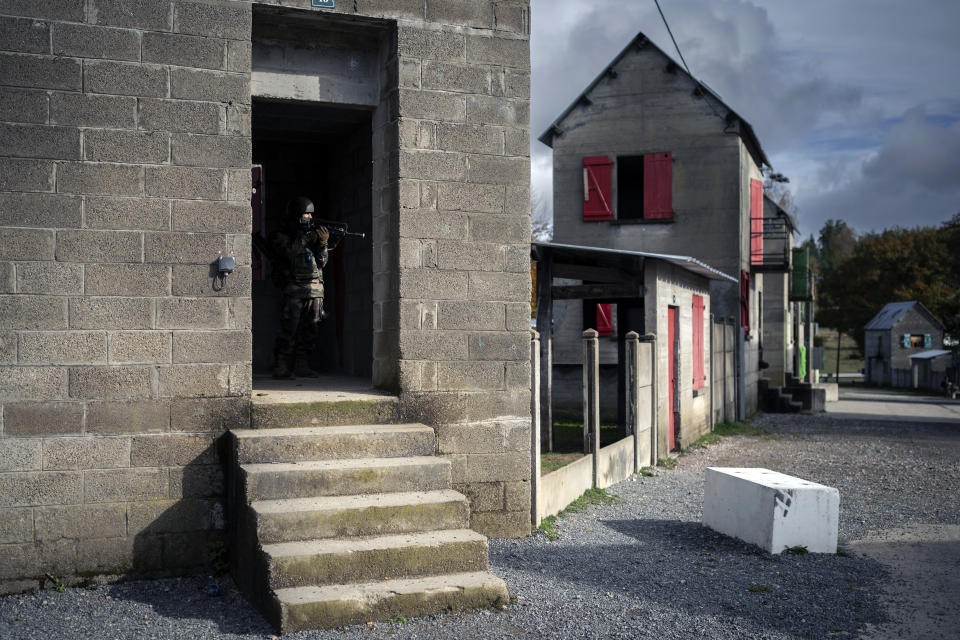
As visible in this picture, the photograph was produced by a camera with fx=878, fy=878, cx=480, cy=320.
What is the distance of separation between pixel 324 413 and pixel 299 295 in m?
2.62

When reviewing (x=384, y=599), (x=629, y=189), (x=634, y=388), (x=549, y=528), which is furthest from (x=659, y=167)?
(x=384, y=599)

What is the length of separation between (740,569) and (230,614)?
3447 mm

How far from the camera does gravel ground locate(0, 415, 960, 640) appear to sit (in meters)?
4.72

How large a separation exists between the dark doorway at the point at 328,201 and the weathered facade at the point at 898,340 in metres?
32.4

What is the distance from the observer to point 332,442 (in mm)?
5816

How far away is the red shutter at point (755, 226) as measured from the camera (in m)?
21.2

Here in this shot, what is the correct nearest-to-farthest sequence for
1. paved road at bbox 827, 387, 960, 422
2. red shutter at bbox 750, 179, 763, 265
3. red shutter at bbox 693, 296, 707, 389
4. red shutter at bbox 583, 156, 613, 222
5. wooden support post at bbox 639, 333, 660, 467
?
wooden support post at bbox 639, 333, 660, 467 → red shutter at bbox 693, 296, 707, 389 → red shutter at bbox 583, 156, 613, 222 → paved road at bbox 827, 387, 960, 422 → red shutter at bbox 750, 179, 763, 265

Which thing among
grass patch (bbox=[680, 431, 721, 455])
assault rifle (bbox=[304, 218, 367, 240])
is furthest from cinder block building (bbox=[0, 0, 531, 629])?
grass patch (bbox=[680, 431, 721, 455])

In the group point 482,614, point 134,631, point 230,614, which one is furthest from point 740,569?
point 134,631

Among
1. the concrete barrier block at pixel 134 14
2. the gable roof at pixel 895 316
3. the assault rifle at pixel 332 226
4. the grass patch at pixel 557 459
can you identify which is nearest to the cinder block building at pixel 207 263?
the concrete barrier block at pixel 134 14

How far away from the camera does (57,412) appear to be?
18.2 feet

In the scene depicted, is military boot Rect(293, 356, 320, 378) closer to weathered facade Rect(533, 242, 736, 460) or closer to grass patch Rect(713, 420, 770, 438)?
weathered facade Rect(533, 242, 736, 460)

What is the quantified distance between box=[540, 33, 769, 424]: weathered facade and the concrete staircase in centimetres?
1336

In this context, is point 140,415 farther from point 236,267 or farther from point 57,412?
point 236,267
